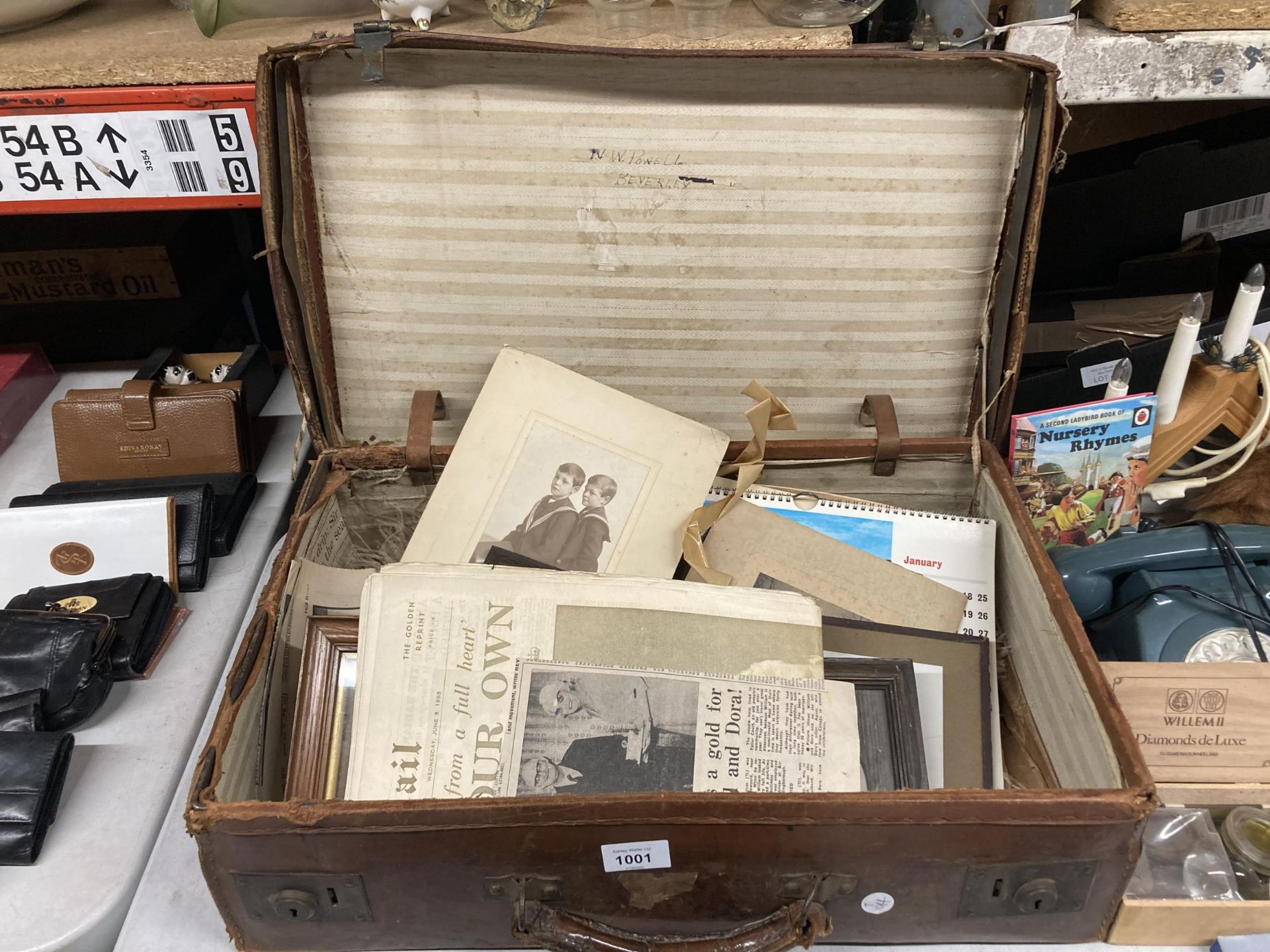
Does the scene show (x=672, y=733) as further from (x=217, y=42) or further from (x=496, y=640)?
(x=217, y=42)

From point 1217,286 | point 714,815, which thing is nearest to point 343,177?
point 714,815

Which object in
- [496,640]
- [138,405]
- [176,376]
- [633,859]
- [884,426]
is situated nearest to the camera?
[633,859]

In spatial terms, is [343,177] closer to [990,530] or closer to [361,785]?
[361,785]

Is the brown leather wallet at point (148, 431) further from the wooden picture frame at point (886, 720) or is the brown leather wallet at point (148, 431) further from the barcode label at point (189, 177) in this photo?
the wooden picture frame at point (886, 720)

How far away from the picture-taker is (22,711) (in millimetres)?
887

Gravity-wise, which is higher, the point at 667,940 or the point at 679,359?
the point at 679,359

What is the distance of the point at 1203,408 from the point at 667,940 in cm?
89

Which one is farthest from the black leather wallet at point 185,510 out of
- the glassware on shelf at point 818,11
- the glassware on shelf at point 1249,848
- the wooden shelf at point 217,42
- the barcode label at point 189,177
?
A: the glassware on shelf at point 1249,848

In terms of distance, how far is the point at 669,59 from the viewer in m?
0.88

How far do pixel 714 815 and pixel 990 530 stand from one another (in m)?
0.54

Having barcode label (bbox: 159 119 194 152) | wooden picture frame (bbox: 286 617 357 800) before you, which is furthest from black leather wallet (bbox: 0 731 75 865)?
barcode label (bbox: 159 119 194 152)

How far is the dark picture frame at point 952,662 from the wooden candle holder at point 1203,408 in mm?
392

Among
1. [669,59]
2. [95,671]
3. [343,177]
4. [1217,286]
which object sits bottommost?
[95,671]

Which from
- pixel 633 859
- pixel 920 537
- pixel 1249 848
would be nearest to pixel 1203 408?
pixel 920 537
